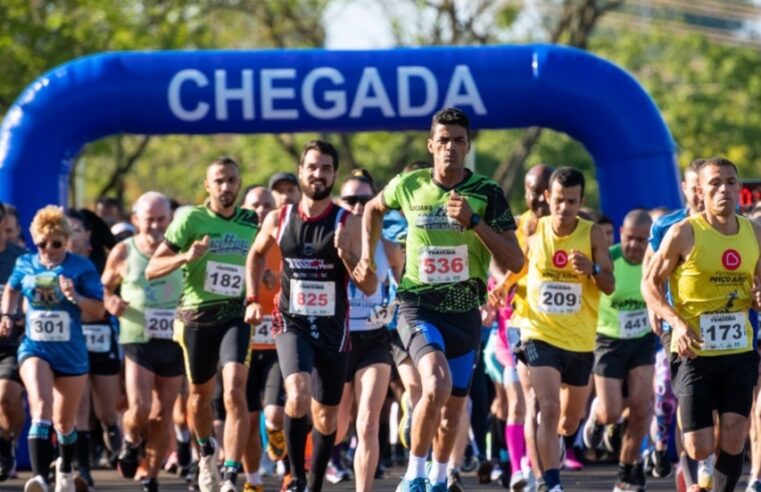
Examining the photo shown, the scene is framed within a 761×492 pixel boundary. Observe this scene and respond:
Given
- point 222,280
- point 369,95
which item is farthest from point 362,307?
point 369,95

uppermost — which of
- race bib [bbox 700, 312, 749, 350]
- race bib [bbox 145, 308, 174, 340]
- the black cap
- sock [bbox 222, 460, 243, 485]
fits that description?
the black cap

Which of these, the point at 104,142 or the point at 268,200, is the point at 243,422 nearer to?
the point at 268,200

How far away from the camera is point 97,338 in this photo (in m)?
12.8

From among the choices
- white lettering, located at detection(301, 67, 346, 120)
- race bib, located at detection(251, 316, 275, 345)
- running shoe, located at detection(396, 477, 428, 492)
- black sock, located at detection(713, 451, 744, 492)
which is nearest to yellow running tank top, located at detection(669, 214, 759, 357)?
black sock, located at detection(713, 451, 744, 492)

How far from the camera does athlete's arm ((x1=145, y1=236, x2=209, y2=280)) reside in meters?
10.6

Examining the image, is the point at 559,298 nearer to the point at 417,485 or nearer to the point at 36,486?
the point at 417,485

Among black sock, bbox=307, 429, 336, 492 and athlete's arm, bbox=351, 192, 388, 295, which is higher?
athlete's arm, bbox=351, 192, 388, 295

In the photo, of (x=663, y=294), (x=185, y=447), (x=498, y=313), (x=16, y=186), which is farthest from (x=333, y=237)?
(x=16, y=186)

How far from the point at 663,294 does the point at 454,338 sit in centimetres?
117

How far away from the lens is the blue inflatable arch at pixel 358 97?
47.9 feet

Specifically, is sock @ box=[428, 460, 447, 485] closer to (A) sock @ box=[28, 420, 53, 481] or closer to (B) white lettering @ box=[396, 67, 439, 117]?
(A) sock @ box=[28, 420, 53, 481]

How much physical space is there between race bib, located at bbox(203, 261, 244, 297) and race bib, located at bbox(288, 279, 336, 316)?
1048mm

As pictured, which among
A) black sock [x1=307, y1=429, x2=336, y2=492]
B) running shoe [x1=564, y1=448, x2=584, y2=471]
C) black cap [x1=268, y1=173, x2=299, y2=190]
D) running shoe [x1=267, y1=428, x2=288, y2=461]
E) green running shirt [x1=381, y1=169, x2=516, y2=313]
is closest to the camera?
green running shirt [x1=381, y1=169, x2=516, y2=313]

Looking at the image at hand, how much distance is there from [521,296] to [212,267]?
6.56 ft
